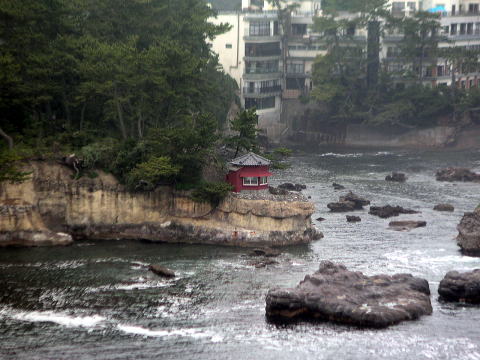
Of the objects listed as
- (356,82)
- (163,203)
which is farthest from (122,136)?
(356,82)

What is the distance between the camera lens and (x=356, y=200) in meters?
85.2

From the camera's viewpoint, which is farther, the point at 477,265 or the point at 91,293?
the point at 477,265

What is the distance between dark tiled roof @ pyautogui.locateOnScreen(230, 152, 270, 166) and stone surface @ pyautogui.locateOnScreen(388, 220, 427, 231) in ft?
42.5

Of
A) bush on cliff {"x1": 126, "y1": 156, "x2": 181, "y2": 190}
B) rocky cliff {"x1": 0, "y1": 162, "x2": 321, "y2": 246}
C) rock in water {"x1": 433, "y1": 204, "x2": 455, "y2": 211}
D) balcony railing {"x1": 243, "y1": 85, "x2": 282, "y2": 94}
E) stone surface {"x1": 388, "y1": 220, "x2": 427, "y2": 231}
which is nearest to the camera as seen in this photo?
rocky cliff {"x1": 0, "y1": 162, "x2": 321, "y2": 246}

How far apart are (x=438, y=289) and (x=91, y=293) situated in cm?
2310

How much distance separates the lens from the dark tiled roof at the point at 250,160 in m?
72.8

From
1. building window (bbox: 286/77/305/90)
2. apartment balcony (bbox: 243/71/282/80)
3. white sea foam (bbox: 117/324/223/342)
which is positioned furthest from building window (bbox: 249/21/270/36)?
white sea foam (bbox: 117/324/223/342)

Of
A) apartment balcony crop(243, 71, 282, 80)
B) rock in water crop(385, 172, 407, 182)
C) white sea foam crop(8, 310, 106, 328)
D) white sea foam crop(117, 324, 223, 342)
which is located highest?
apartment balcony crop(243, 71, 282, 80)

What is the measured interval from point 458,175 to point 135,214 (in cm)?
4155

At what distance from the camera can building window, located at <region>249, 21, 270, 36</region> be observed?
389 ft

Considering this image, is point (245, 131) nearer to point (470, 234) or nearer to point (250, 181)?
point (250, 181)

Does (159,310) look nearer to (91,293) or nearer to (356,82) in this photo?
(91,293)

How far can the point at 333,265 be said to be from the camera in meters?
60.6

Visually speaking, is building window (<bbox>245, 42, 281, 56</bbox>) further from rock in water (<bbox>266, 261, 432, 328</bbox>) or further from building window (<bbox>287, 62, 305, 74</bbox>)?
rock in water (<bbox>266, 261, 432, 328</bbox>)
